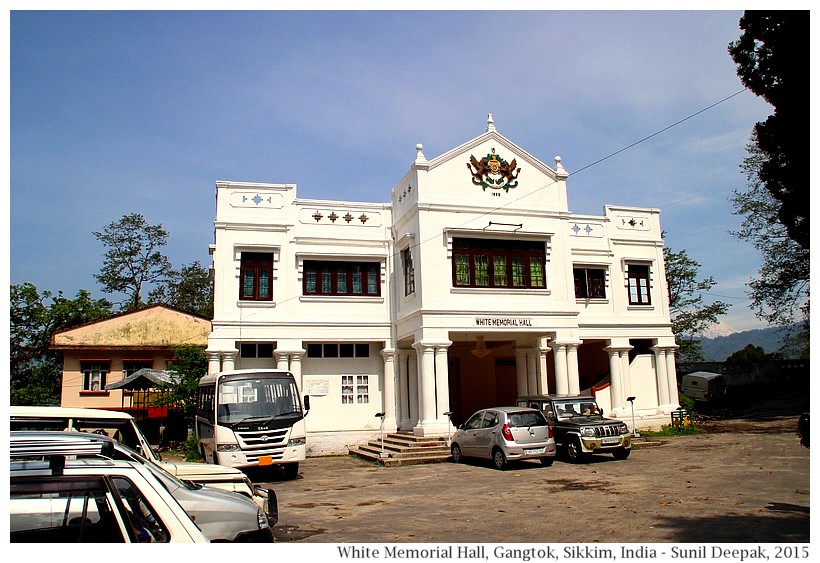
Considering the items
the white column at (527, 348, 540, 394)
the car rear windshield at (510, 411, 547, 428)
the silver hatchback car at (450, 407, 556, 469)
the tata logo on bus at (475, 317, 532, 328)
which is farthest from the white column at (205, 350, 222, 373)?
the white column at (527, 348, 540, 394)

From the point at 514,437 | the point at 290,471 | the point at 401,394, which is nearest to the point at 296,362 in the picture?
the point at 401,394

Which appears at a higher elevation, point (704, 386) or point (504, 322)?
point (504, 322)

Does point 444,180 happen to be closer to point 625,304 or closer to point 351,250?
point 351,250

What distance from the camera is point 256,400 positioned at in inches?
648

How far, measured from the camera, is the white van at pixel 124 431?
8.35 m

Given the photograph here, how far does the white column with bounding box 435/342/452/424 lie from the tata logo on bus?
1422 mm

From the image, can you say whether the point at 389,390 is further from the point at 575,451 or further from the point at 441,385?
the point at 575,451

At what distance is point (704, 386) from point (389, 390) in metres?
19.1

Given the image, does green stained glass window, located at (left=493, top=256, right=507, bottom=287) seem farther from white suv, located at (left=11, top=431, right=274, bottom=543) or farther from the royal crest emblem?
white suv, located at (left=11, top=431, right=274, bottom=543)

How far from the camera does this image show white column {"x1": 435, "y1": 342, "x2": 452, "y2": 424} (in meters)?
20.6

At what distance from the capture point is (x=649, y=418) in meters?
24.9

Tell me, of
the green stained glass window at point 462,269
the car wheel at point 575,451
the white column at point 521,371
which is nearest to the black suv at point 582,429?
the car wheel at point 575,451

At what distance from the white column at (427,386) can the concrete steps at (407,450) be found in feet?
1.76
